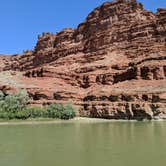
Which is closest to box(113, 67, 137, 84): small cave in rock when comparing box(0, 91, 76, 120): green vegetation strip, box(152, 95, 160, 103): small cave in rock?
box(152, 95, 160, 103): small cave in rock

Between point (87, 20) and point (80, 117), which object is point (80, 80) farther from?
point (87, 20)

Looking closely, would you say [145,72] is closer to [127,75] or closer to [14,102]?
[127,75]

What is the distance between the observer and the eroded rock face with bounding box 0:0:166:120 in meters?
65.2

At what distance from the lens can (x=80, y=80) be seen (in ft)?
295

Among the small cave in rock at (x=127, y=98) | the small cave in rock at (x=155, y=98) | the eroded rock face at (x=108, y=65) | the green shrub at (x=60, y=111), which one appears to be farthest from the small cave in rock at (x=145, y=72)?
the green shrub at (x=60, y=111)

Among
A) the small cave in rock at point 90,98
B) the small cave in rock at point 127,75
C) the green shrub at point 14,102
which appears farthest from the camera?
the small cave in rock at point 127,75

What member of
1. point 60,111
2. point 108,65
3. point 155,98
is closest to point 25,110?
point 60,111

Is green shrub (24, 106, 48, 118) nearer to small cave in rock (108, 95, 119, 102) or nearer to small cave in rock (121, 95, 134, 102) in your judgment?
small cave in rock (108, 95, 119, 102)

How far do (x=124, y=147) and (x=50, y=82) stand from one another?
6339cm

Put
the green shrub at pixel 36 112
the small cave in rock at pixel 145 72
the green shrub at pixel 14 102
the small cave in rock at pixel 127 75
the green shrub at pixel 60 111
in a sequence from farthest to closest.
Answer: the small cave in rock at pixel 127 75, the small cave in rock at pixel 145 72, the green shrub at pixel 60 111, the green shrub at pixel 14 102, the green shrub at pixel 36 112

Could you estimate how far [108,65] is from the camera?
94312 mm

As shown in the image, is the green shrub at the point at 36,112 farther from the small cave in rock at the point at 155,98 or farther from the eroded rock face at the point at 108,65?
the small cave in rock at the point at 155,98

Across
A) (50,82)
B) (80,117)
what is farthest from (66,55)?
(80,117)

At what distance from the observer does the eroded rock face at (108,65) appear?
65.2 meters
